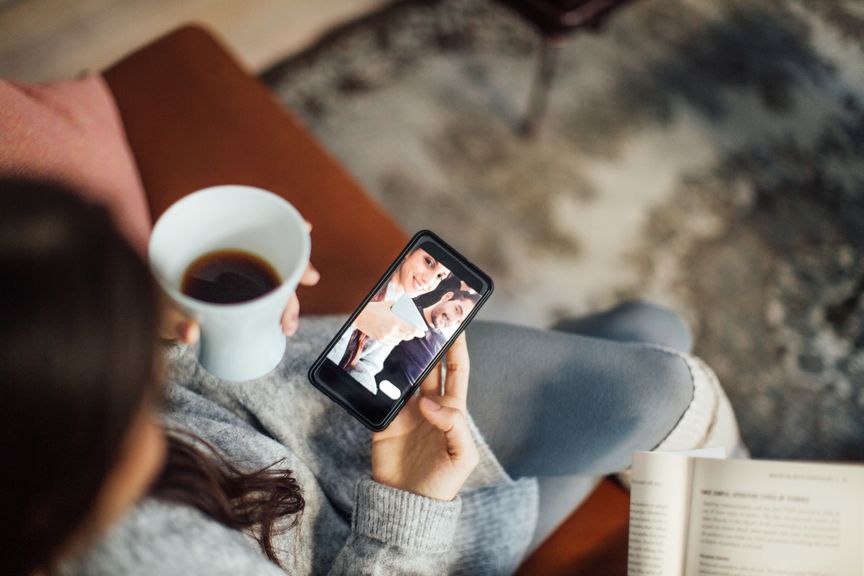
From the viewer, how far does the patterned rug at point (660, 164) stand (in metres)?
1.32

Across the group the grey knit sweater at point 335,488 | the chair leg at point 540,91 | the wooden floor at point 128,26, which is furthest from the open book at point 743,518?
the wooden floor at point 128,26

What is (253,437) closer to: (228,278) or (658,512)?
(228,278)

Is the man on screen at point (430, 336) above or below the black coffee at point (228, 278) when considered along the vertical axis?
below

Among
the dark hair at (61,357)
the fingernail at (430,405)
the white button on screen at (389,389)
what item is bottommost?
the white button on screen at (389,389)

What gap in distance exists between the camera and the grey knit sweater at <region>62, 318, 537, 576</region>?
0.69 metres

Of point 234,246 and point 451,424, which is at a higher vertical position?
point 234,246

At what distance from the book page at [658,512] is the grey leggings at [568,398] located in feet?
0.27

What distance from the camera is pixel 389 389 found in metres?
0.72

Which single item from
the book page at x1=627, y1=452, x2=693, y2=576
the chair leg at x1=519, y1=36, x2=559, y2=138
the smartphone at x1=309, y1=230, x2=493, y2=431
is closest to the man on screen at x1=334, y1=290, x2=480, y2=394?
the smartphone at x1=309, y1=230, x2=493, y2=431

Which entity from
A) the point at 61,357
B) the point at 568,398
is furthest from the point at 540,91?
the point at 61,357

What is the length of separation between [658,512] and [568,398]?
155mm

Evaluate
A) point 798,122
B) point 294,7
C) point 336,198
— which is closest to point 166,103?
point 336,198

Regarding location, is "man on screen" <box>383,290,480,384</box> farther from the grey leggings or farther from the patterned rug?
the patterned rug

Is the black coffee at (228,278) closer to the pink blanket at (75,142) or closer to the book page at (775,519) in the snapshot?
the pink blanket at (75,142)
